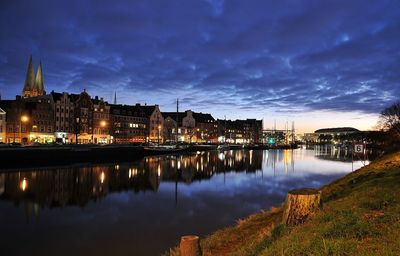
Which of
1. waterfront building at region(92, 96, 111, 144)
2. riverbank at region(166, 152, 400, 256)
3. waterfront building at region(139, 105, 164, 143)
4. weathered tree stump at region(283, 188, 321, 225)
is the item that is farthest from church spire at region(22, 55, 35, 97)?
riverbank at region(166, 152, 400, 256)

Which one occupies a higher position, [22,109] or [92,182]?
[22,109]

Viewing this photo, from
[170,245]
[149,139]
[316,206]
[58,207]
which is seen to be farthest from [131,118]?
[316,206]

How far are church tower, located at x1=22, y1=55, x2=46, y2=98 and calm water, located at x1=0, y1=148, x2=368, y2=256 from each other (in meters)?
118

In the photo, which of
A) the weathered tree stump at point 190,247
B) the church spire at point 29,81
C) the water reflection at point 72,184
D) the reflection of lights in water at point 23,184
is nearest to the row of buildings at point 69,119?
the church spire at point 29,81

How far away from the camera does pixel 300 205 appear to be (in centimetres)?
1197

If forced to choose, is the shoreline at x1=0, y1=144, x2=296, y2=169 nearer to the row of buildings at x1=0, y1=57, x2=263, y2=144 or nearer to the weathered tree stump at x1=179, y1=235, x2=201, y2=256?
the row of buildings at x1=0, y1=57, x2=263, y2=144

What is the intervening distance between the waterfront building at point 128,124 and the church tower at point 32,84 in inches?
1473

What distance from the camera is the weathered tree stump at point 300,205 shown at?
1184 centimetres

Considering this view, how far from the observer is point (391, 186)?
18688 millimetres

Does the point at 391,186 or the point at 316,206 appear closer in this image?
the point at 316,206

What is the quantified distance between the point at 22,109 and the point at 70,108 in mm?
19243

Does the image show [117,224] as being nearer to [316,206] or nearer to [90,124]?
[316,206]

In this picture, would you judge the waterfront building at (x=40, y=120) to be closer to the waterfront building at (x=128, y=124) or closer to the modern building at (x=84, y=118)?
the modern building at (x=84, y=118)

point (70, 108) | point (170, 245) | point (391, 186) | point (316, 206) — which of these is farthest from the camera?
point (70, 108)
